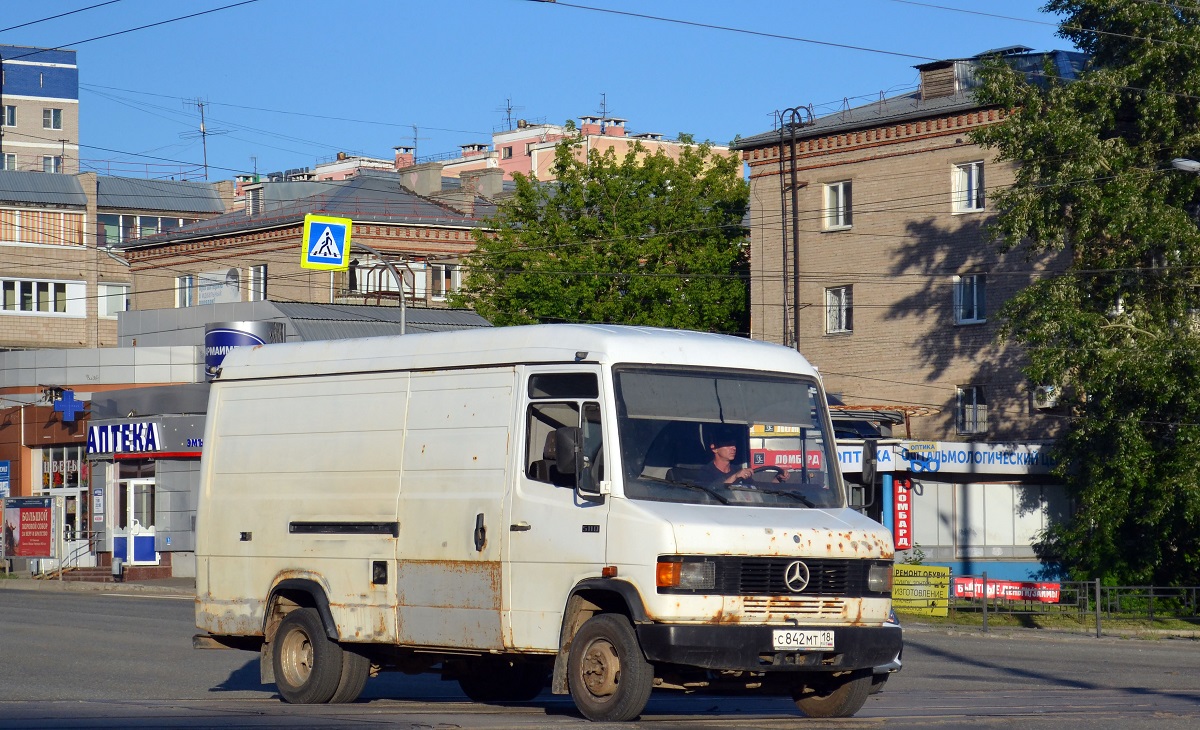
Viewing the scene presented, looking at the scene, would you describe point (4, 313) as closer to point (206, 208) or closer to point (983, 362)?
point (206, 208)

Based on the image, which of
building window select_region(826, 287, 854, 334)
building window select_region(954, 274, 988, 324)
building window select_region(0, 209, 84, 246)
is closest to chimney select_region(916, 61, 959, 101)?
building window select_region(954, 274, 988, 324)

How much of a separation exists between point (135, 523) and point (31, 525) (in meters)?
3.69

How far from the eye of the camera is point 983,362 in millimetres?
42625

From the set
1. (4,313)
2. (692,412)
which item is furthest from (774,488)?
(4,313)

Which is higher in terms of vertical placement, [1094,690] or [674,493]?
[674,493]

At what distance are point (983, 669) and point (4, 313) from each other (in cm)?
5920

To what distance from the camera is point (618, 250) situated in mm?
57219

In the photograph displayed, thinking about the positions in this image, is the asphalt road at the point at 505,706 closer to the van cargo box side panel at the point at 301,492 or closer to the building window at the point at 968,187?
the van cargo box side panel at the point at 301,492

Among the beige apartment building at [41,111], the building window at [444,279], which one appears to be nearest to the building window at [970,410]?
the building window at [444,279]

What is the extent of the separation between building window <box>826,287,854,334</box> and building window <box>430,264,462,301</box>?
18.6 meters

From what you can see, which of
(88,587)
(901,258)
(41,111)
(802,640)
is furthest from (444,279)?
(41,111)

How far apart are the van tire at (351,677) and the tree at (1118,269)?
71.6 feet

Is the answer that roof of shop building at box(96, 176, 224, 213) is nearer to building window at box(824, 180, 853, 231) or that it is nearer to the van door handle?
building window at box(824, 180, 853, 231)

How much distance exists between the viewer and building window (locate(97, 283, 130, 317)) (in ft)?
242
